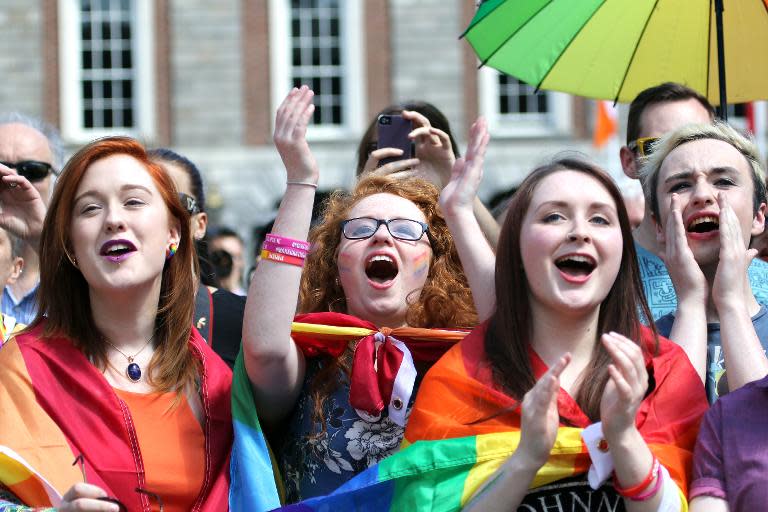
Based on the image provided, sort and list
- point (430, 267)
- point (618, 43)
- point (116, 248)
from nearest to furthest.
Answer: point (116, 248) < point (430, 267) < point (618, 43)

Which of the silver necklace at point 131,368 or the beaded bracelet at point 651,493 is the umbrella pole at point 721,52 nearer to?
the beaded bracelet at point 651,493

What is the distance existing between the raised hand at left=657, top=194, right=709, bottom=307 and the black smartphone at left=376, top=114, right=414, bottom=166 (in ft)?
3.73

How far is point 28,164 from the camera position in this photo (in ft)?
17.0

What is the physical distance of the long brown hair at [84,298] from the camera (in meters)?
3.85

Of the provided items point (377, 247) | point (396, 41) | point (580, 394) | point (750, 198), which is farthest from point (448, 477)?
point (396, 41)

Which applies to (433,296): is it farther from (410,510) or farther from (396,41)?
(396,41)

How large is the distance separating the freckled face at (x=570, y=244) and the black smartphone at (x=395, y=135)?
4.08 feet

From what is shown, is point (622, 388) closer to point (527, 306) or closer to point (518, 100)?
point (527, 306)

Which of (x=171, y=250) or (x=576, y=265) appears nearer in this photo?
(x=576, y=265)

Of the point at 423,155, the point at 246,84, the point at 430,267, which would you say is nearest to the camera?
the point at 430,267

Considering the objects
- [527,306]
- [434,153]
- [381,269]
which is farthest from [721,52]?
[527,306]

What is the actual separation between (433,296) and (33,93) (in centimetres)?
1937

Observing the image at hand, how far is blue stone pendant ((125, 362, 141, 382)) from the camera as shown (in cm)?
382

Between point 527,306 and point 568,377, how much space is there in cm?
22
